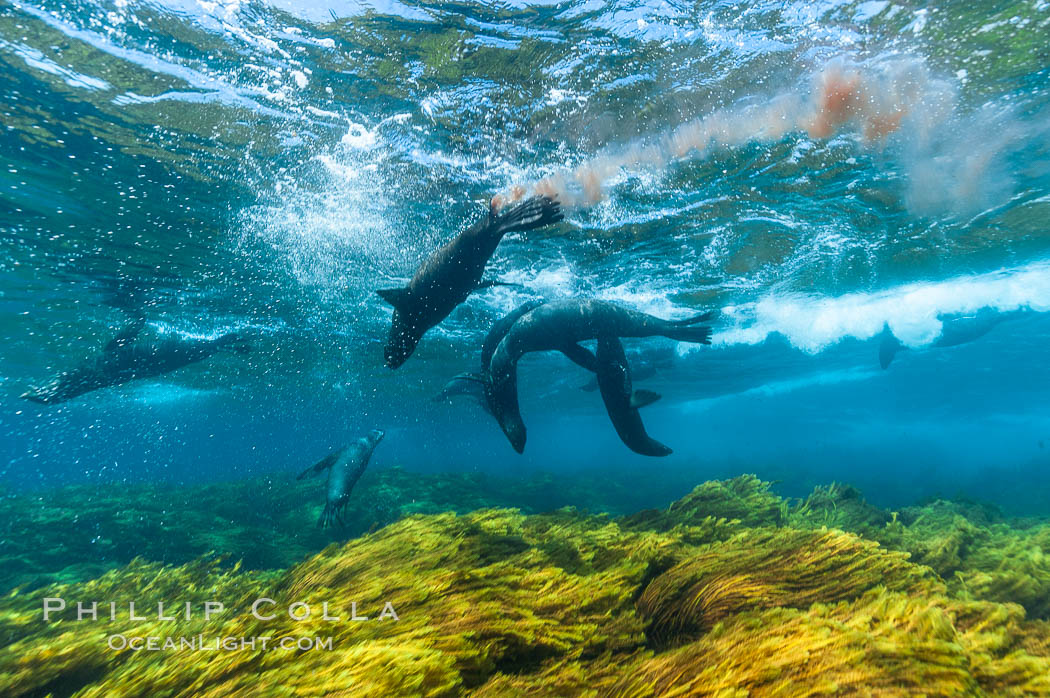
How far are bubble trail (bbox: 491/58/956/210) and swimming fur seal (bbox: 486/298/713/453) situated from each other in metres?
1.80

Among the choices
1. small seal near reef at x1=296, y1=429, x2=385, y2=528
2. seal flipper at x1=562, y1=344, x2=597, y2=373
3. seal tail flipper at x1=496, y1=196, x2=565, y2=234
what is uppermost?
seal tail flipper at x1=496, y1=196, x2=565, y2=234

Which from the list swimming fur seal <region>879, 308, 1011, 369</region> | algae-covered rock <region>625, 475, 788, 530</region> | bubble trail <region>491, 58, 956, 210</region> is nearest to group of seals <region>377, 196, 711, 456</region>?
algae-covered rock <region>625, 475, 788, 530</region>

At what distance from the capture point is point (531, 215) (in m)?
4.73

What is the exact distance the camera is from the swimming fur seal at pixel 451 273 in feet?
15.6

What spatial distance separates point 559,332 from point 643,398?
1.44m

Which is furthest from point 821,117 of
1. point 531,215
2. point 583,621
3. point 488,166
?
point 583,621

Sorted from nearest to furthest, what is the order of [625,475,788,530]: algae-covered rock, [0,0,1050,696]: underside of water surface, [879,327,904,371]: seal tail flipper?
1. [0,0,1050,696]: underside of water surface
2. [625,475,788,530]: algae-covered rock
3. [879,327,904,371]: seal tail flipper

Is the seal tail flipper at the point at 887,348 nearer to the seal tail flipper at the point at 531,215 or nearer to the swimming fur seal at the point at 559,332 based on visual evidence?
the swimming fur seal at the point at 559,332

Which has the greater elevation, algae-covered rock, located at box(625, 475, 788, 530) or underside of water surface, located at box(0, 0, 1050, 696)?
underside of water surface, located at box(0, 0, 1050, 696)

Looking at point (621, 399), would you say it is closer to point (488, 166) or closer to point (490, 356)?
point (490, 356)

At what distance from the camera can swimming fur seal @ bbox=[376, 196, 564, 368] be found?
4742 millimetres

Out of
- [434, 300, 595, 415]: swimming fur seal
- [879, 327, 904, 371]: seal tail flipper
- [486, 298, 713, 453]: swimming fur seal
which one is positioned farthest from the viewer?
[879, 327, 904, 371]: seal tail flipper

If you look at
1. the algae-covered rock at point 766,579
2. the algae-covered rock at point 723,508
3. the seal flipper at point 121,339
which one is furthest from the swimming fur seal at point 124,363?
the algae-covered rock at point 766,579

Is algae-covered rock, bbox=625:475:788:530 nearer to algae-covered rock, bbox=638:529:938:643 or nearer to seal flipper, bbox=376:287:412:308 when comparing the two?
algae-covered rock, bbox=638:529:938:643
